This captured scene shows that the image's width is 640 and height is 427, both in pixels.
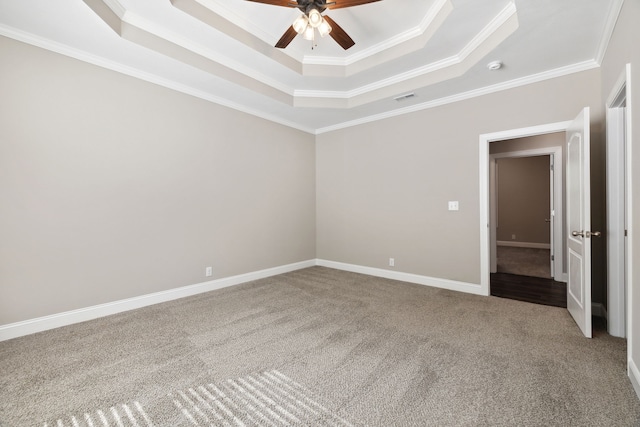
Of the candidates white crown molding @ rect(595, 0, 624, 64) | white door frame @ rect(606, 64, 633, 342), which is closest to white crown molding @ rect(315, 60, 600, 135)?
white crown molding @ rect(595, 0, 624, 64)

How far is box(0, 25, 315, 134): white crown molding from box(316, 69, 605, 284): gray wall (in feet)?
5.90

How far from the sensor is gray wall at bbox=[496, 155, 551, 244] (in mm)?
7422

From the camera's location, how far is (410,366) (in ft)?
6.64

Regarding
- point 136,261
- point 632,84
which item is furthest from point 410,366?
point 136,261

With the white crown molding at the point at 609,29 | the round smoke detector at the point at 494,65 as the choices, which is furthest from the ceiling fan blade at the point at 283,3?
the white crown molding at the point at 609,29

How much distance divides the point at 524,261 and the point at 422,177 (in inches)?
141

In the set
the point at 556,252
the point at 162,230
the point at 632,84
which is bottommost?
the point at 556,252

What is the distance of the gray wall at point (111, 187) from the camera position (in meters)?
2.52

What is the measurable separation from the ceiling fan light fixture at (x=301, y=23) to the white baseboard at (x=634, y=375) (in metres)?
3.31

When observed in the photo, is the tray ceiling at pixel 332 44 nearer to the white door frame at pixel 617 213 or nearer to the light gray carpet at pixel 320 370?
the white door frame at pixel 617 213

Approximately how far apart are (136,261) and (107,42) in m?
2.28

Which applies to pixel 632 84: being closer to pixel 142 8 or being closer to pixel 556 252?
pixel 556 252

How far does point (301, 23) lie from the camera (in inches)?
90.5

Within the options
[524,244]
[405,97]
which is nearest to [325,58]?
[405,97]
